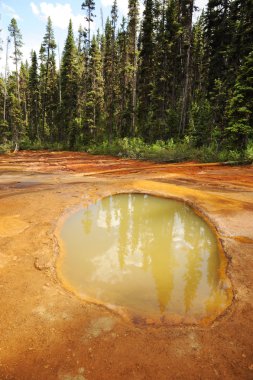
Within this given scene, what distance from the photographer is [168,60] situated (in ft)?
99.1

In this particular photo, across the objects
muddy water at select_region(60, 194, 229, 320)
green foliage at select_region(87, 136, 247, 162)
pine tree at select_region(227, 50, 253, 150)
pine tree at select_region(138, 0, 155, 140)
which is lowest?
muddy water at select_region(60, 194, 229, 320)

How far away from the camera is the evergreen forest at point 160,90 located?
17422 mm

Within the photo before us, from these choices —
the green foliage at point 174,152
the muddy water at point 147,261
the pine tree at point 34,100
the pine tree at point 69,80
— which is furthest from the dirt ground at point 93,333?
the pine tree at point 34,100

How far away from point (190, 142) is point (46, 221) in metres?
15.9

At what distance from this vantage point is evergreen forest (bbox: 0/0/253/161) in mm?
17422

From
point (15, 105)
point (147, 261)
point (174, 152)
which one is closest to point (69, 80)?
point (15, 105)

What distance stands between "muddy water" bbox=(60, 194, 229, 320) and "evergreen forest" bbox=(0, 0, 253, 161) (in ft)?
32.5

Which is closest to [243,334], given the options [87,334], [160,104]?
[87,334]

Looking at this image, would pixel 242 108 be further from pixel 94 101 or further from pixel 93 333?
pixel 94 101

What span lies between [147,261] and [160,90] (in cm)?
2603

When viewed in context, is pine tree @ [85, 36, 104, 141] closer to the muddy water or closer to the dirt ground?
the muddy water

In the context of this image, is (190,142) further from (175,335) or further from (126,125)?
(175,335)

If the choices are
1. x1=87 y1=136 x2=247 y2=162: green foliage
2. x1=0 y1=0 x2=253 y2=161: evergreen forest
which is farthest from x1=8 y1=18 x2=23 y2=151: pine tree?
x1=87 y1=136 x2=247 y2=162: green foliage

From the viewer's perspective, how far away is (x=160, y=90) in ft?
92.3
